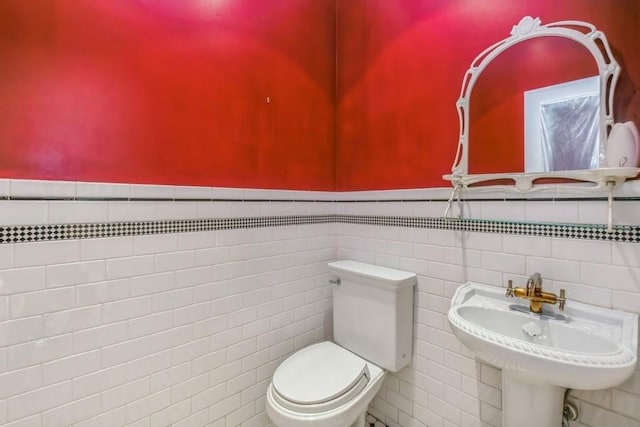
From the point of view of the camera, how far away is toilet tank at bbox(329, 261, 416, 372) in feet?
4.56

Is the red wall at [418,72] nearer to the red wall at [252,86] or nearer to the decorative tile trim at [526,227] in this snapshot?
the red wall at [252,86]

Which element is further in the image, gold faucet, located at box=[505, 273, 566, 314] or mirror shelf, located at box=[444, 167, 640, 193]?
gold faucet, located at box=[505, 273, 566, 314]

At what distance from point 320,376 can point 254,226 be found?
0.79 meters

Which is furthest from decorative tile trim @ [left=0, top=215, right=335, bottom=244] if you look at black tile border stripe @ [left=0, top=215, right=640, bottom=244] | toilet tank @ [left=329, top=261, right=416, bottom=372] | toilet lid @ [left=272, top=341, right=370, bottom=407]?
toilet lid @ [left=272, top=341, right=370, bottom=407]

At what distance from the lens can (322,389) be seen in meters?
1.21

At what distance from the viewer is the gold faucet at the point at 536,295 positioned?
1010mm

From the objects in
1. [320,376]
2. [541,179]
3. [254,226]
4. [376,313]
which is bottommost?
[320,376]

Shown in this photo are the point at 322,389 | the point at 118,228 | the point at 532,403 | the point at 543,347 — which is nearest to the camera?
the point at 543,347

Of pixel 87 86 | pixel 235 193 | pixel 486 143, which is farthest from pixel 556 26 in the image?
pixel 87 86

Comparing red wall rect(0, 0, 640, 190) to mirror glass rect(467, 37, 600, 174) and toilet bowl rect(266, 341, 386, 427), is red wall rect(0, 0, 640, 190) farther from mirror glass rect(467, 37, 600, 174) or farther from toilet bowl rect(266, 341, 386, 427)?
toilet bowl rect(266, 341, 386, 427)

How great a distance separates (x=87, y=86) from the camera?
3.41 feet

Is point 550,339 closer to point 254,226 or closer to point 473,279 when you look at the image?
point 473,279

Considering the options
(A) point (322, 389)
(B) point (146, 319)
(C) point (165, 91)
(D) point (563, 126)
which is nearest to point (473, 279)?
(D) point (563, 126)

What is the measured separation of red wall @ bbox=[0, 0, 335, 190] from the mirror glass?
3.06ft
